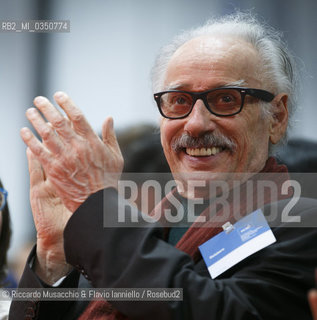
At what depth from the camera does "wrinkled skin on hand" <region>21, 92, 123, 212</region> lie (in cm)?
119

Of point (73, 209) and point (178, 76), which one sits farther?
point (178, 76)

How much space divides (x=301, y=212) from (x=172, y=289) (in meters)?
0.38

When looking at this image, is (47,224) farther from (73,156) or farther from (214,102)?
(214,102)

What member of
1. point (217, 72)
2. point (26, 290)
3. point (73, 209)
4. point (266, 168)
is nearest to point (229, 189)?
point (266, 168)

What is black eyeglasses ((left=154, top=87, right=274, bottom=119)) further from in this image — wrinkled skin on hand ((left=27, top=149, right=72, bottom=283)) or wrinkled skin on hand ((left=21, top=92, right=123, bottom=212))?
wrinkled skin on hand ((left=27, top=149, right=72, bottom=283))

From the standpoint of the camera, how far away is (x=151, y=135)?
1826mm

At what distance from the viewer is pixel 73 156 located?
1.19 meters

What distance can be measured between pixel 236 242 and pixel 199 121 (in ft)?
1.09

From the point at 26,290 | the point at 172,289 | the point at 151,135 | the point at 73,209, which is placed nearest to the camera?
the point at 172,289

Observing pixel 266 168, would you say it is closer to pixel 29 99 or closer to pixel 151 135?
pixel 151 135

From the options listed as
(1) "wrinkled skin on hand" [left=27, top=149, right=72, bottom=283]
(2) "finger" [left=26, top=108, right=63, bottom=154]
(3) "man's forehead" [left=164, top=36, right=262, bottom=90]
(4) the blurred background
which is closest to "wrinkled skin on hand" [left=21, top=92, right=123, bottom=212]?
(2) "finger" [left=26, top=108, right=63, bottom=154]

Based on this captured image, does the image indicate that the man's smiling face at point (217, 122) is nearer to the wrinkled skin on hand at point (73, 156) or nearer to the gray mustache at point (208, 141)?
the gray mustache at point (208, 141)

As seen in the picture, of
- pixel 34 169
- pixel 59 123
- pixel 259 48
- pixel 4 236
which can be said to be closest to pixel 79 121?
pixel 59 123

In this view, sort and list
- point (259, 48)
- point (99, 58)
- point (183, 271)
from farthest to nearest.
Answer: point (99, 58) < point (259, 48) < point (183, 271)
